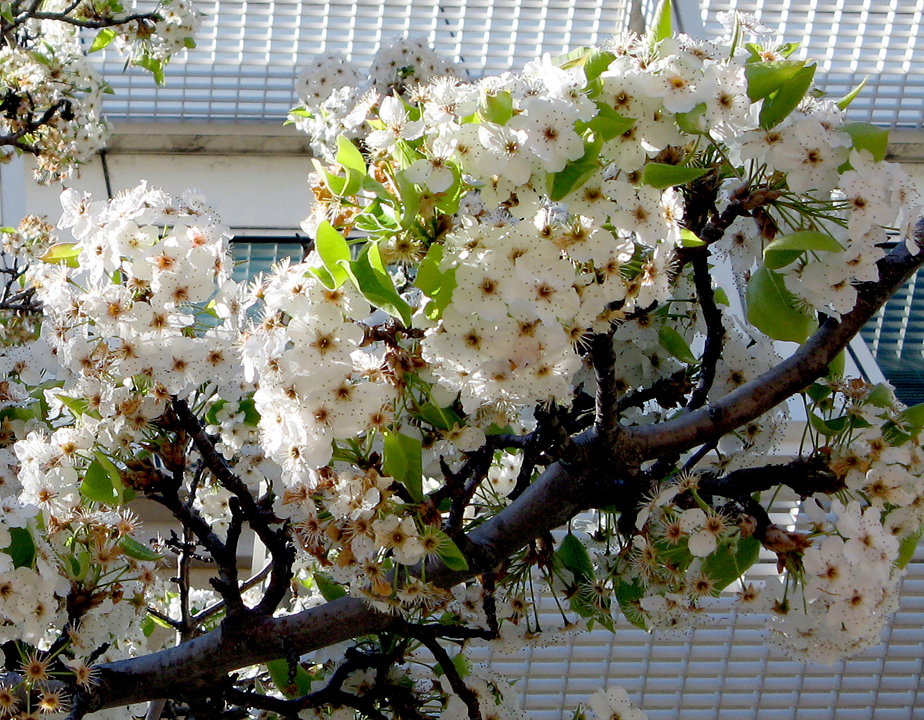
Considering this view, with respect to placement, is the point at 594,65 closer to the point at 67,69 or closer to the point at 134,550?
the point at 134,550

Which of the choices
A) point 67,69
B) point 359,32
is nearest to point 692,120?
point 67,69

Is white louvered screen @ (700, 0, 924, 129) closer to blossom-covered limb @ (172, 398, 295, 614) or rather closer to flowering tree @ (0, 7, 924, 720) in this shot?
flowering tree @ (0, 7, 924, 720)

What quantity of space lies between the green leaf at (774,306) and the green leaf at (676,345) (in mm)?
178

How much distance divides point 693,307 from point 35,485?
897mm

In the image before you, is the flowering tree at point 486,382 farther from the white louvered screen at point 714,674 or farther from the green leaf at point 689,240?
the white louvered screen at point 714,674

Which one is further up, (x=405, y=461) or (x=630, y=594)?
(x=405, y=461)

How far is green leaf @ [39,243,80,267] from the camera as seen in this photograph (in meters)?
1.15

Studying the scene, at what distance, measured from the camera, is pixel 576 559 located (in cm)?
141

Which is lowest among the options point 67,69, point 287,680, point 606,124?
point 287,680

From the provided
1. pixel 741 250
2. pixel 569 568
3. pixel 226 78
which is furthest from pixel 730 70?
pixel 226 78

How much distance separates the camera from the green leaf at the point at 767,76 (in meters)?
0.97

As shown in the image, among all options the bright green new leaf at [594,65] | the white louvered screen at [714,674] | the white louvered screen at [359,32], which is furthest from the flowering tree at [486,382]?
the white louvered screen at [359,32]

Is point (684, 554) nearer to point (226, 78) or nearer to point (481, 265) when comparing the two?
point (481, 265)

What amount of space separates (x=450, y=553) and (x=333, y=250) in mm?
374
